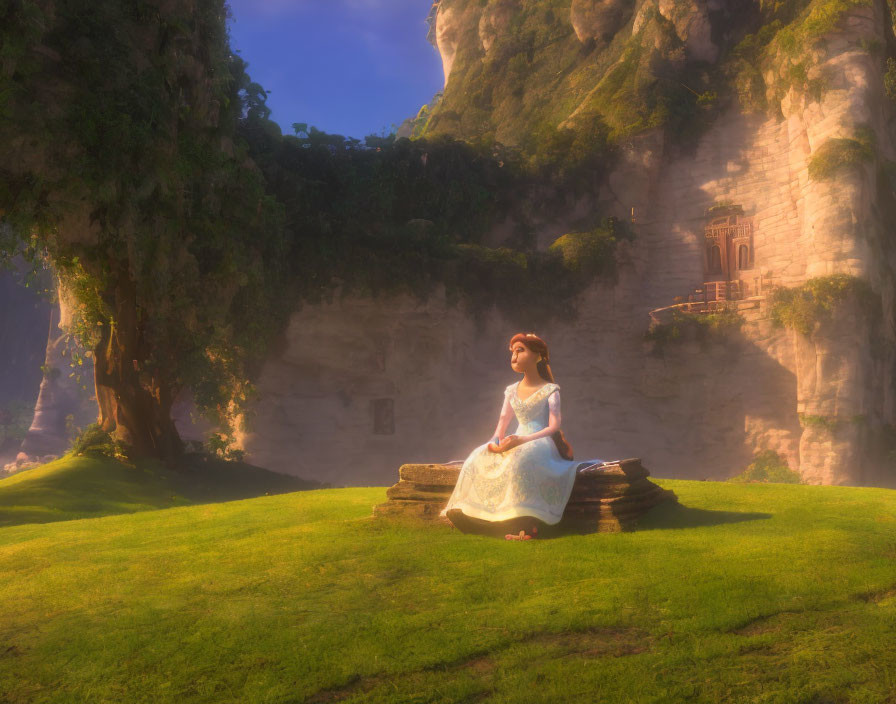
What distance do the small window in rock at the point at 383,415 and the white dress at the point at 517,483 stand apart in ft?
50.0

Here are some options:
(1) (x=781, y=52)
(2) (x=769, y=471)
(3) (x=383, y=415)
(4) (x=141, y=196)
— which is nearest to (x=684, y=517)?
(4) (x=141, y=196)

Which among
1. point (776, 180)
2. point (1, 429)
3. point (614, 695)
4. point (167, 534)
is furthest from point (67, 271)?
point (1, 429)

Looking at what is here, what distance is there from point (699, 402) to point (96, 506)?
55.2 ft

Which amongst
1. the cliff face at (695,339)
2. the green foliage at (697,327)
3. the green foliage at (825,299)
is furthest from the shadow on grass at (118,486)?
the green foliage at (825,299)

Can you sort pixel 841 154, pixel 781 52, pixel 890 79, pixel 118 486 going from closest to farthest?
pixel 118 486 < pixel 841 154 < pixel 781 52 < pixel 890 79

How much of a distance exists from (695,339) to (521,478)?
16.3 meters

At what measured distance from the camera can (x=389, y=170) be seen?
Result: 2362 cm

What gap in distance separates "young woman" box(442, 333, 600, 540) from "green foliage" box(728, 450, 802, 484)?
48.1 feet

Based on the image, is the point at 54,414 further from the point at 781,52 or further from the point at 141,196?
the point at 781,52

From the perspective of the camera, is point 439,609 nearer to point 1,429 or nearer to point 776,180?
point 776,180

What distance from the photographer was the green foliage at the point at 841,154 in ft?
64.7

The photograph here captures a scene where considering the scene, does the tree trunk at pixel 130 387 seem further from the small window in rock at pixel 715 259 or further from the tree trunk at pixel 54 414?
the tree trunk at pixel 54 414

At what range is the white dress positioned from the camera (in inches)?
271

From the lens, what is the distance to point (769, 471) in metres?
20.0
